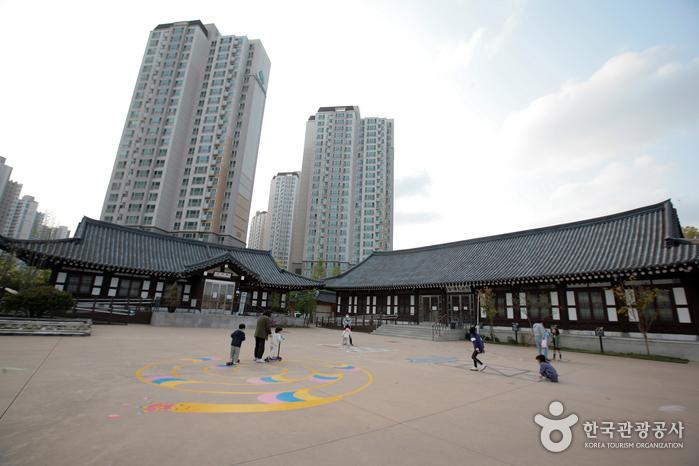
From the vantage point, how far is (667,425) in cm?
524

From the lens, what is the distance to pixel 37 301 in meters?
15.7

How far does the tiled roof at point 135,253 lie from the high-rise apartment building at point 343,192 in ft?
166

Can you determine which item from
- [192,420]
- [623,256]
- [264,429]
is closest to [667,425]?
[264,429]

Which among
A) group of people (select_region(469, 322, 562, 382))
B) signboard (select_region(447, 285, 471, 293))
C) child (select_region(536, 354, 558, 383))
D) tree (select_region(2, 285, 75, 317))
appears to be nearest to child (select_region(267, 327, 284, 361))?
group of people (select_region(469, 322, 562, 382))

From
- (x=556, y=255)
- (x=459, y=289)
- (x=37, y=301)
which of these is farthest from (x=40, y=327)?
(x=556, y=255)

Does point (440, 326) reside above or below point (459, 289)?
below

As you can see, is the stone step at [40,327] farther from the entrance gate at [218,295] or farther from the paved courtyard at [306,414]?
the entrance gate at [218,295]

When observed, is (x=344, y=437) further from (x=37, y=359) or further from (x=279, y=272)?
(x=279, y=272)

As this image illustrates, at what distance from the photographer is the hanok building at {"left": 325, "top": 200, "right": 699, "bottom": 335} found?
658 inches

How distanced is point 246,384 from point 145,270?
2274 centimetres

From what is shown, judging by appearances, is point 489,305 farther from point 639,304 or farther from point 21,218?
point 21,218

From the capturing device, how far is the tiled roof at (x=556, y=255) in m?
17.5

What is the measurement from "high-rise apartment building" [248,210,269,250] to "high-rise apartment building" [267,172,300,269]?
20.1 feet

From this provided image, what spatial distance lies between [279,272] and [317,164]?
215 feet
